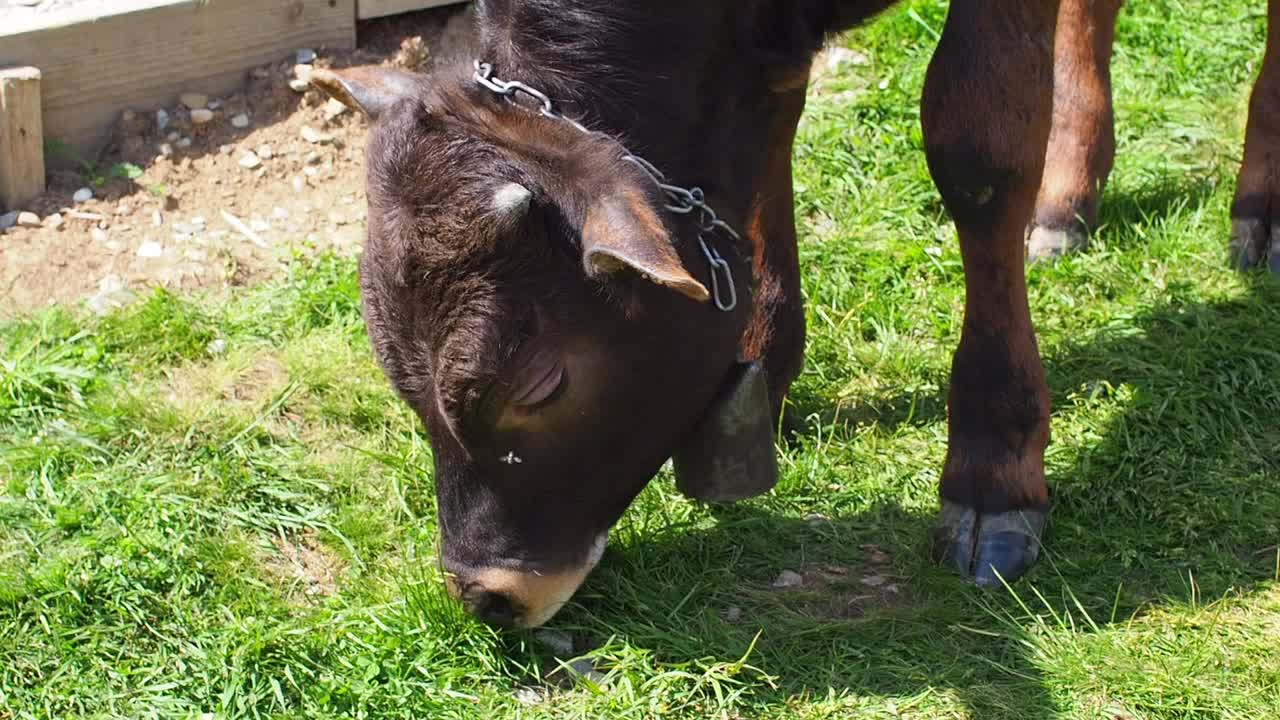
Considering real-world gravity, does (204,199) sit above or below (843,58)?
below

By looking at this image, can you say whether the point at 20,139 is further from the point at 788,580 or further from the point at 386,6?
the point at 788,580

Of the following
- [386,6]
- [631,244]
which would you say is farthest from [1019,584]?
[386,6]

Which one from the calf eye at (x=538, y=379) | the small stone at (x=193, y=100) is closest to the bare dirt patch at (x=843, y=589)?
the calf eye at (x=538, y=379)

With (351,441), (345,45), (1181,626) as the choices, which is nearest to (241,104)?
(345,45)

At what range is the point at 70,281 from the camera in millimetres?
5609

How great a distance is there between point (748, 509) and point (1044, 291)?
64.3 inches

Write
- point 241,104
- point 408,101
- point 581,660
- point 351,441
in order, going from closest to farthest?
point 408,101 → point 581,660 → point 351,441 → point 241,104

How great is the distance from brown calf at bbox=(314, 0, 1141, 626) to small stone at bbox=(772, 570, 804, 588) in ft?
1.31

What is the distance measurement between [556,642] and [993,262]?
1.57m

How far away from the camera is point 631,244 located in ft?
10.4

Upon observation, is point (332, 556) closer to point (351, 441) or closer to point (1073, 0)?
point (351, 441)

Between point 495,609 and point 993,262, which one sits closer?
point 495,609

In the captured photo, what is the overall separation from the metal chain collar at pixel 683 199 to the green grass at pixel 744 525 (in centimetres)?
90

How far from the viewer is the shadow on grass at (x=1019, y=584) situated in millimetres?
3941
